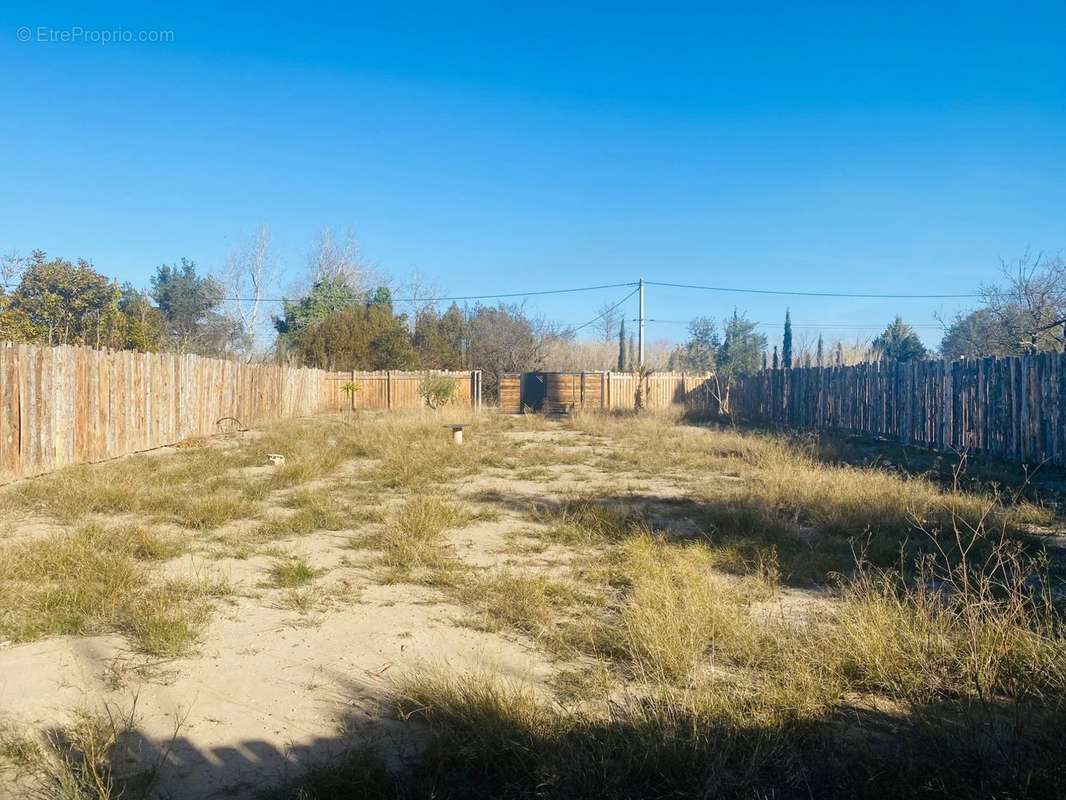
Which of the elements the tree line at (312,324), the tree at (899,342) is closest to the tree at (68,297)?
the tree line at (312,324)

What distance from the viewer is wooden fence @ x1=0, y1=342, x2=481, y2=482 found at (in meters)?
7.81

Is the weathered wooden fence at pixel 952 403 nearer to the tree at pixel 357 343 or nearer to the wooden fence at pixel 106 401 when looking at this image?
the wooden fence at pixel 106 401

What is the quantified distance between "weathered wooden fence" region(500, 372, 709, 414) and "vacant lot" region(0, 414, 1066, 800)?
1737 centimetres

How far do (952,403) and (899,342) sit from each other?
2654 cm

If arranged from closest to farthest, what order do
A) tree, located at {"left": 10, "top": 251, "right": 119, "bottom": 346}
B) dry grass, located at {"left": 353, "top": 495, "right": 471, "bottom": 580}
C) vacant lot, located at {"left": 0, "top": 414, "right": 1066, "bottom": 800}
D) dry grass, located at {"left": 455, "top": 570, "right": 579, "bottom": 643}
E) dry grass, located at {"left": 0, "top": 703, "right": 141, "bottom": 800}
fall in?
dry grass, located at {"left": 0, "top": 703, "right": 141, "bottom": 800} → vacant lot, located at {"left": 0, "top": 414, "right": 1066, "bottom": 800} → dry grass, located at {"left": 455, "top": 570, "right": 579, "bottom": 643} → dry grass, located at {"left": 353, "top": 495, "right": 471, "bottom": 580} → tree, located at {"left": 10, "top": 251, "right": 119, "bottom": 346}

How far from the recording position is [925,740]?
2.46 m

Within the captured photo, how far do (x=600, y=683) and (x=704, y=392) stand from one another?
2255cm


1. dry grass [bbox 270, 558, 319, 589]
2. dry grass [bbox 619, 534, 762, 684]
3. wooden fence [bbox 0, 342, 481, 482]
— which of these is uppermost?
wooden fence [bbox 0, 342, 481, 482]

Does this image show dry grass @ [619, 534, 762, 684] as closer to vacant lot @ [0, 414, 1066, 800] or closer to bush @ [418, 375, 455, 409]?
vacant lot @ [0, 414, 1066, 800]

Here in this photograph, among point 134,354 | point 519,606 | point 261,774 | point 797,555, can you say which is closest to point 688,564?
point 797,555

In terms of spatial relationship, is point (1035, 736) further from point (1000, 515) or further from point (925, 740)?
point (1000, 515)

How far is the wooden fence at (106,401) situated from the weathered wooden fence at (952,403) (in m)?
11.8

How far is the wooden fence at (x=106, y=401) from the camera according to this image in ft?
25.6

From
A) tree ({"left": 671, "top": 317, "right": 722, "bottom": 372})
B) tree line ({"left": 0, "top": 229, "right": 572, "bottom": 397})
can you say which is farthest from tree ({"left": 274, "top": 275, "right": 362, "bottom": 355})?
tree ({"left": 671, "top": 317, "right": 722, "bottom": 372})
